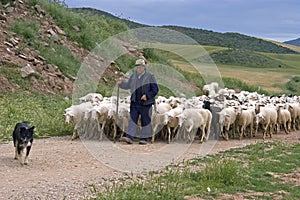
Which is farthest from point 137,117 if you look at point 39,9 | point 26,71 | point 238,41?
point 238,41

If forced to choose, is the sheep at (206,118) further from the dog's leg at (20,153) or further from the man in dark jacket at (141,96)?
the dog's leg at (20,153)

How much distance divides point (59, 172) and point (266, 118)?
25.3 ft

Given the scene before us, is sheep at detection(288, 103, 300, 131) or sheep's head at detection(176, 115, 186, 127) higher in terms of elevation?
sheep at detection(288, 103, 300, 131)

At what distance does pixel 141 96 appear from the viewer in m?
12.6

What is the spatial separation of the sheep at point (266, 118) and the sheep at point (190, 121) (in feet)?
7.40

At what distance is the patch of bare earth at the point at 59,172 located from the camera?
7.80 meters

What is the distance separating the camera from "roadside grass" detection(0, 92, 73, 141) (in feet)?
43.8

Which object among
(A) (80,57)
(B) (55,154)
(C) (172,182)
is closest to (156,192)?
(C) (172,182)

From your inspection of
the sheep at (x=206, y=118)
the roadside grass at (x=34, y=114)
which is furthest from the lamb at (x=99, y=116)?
the sheep at (x=206, y=118)

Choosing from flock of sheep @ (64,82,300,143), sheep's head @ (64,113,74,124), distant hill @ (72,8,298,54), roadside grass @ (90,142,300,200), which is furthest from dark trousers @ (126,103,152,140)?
distant hill @ (72,8,298,54)

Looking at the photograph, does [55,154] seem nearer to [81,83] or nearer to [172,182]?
[172,182]

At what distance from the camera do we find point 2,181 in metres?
8.30

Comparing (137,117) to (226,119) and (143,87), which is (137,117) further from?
(226,119)

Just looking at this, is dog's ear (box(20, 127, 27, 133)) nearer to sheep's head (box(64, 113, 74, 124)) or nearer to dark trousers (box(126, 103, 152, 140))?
sheep's head (box(64, 113, 74, 124))
